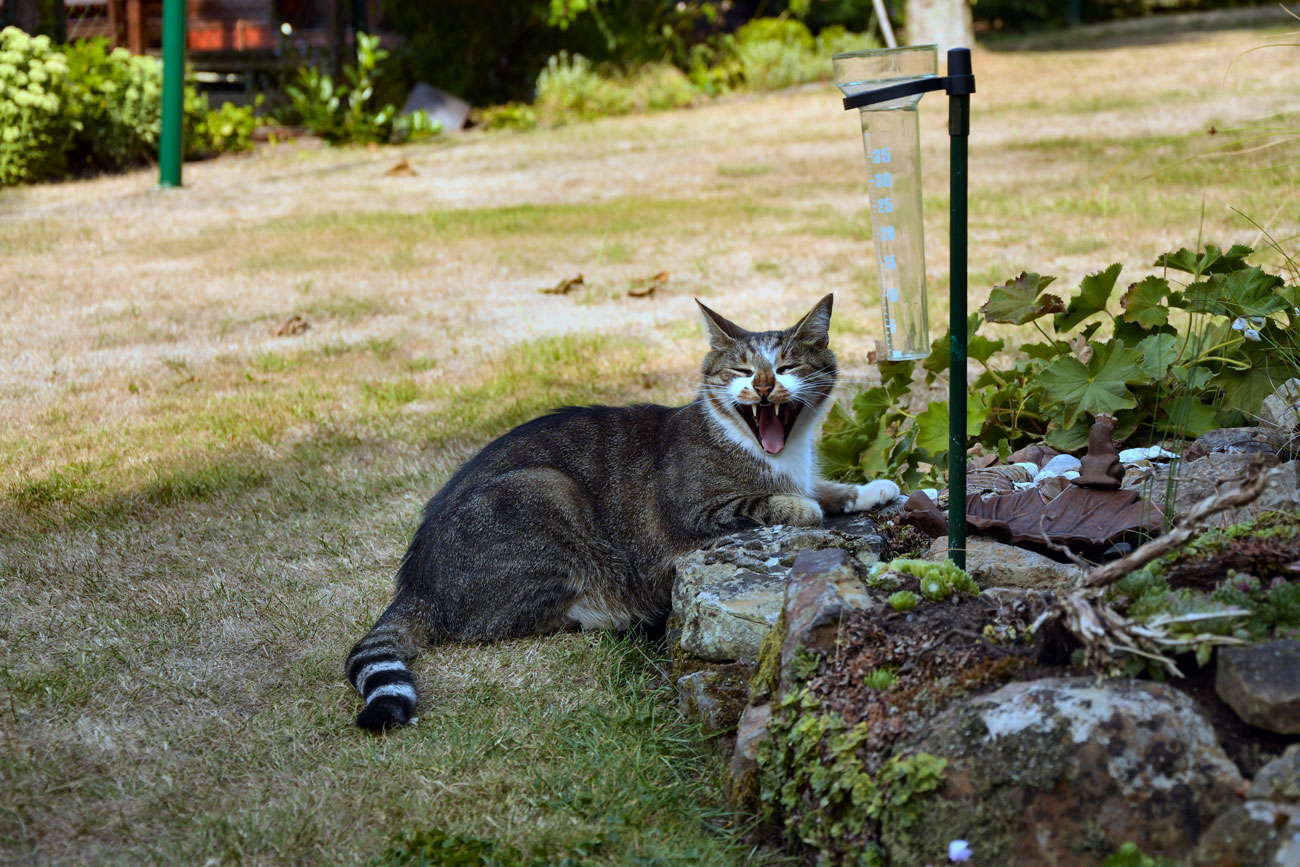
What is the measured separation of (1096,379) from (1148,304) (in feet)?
1.32

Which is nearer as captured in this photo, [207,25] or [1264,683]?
[1264,683]

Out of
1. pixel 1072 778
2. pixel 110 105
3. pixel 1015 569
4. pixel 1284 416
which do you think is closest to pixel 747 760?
pixel 1072 778

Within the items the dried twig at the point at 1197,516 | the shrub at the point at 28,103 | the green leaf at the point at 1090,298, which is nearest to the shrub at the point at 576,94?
the shrub at the point at 28,103

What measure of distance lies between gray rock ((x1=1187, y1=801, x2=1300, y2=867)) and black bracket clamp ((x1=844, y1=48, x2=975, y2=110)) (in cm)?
166

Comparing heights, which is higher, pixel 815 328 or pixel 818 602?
pixel 815 328

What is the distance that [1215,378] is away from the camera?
13.1 ft

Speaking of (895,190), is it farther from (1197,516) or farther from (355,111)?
(355,111)

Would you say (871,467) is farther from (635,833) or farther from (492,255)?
(492,255)

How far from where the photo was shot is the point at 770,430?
385 centimetres

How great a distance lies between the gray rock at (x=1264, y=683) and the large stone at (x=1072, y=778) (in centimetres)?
8

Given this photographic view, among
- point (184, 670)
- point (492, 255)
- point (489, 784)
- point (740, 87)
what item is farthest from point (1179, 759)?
point (740, 87)

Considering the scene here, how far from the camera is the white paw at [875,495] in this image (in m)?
3.94

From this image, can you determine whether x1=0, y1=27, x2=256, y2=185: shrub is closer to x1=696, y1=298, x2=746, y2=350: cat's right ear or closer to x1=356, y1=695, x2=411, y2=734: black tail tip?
x1=696, y1=298, x2=746, y2=350: cat's right ear

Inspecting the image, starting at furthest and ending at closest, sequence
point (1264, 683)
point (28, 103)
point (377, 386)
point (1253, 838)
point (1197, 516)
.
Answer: point (28, 103) < point (377, 386) < point (1197, 516) < point (1264, 683) < point (1253, 838)
